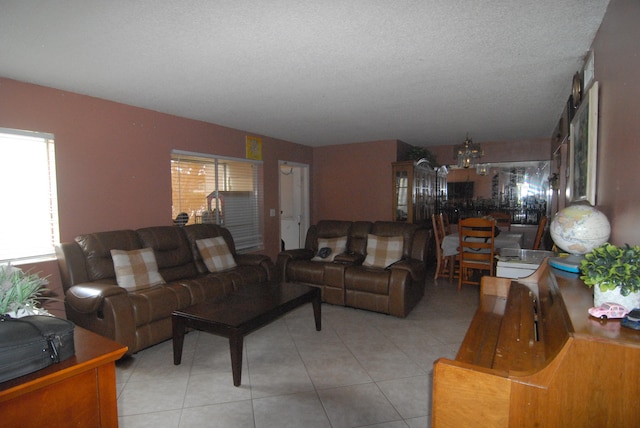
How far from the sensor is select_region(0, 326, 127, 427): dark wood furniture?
93 centimetres

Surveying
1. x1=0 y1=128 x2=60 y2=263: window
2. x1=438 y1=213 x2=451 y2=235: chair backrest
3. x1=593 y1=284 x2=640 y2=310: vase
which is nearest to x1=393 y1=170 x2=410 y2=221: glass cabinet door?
x1=438 y1=213 x2=451 y2=235: chair backrest

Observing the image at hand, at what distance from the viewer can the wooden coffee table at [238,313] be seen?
2289 millimetres

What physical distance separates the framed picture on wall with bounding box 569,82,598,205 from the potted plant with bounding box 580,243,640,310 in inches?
43.3

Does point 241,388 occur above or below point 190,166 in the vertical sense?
below

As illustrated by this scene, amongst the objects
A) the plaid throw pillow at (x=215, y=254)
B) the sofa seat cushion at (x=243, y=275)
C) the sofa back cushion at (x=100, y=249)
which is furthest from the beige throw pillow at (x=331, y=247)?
the sofa back cushion at (x=100, y=249)

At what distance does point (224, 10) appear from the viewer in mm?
1733

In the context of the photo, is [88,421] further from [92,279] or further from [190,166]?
[190,166]

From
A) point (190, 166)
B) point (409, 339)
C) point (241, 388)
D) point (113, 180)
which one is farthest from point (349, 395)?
point (190, 166)

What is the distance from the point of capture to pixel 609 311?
3.14 feet

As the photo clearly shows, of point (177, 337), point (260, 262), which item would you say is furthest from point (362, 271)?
point (177, 337)

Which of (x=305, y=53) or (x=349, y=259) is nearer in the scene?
(x=305, y=53)

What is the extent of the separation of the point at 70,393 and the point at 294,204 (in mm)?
5565

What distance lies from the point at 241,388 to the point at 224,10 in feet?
7.64

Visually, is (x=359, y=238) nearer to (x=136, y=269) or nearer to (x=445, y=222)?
(x=445, y=222)
